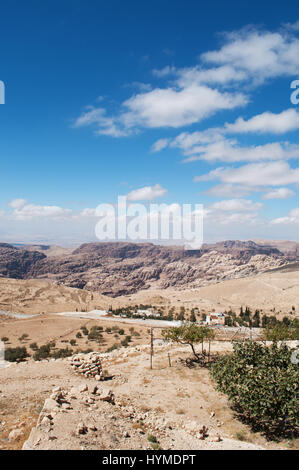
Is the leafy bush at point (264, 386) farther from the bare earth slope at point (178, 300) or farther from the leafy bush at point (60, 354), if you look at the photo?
the bare earth slope at point (178, 300)

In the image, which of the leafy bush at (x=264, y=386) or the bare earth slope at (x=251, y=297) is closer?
the leafy bush at (x=264, y=386)

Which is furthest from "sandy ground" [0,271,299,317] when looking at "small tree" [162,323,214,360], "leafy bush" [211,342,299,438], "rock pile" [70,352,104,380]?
"leafy bush" [211,342,299,438]

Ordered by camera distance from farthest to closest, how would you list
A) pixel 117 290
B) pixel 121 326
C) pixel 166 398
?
pixel 117 290 < pixel 121 326 < pixel 166 398

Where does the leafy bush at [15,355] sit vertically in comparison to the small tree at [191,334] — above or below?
below

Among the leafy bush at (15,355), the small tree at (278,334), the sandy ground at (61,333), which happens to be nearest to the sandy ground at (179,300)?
the sandy ground at (61,333)

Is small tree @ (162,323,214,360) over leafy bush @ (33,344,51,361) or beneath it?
over

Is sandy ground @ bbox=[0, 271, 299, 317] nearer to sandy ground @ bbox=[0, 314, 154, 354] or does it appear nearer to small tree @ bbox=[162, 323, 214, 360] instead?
sandy ground @ bbox=[0, 314, 154, 354]
